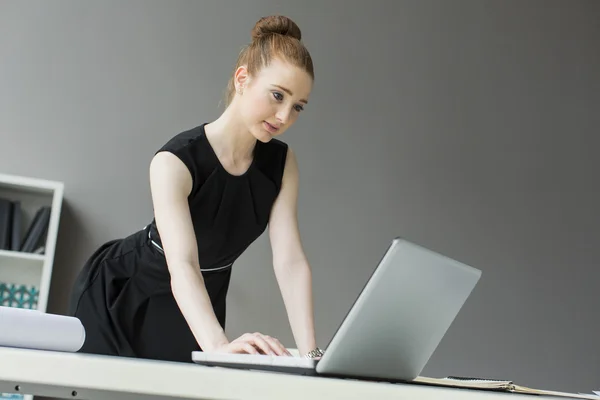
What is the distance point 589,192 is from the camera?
439 centimetres

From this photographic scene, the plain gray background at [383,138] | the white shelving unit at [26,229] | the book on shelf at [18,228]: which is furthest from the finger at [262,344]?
the plain gray background at [383,138]

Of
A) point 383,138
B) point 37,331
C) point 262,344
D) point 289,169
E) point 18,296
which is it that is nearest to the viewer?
point 37,331

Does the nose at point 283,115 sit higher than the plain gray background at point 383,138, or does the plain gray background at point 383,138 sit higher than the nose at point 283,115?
the plain gray background at point 383,138

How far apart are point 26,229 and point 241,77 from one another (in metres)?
1.84

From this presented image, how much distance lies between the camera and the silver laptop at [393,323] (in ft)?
2.46

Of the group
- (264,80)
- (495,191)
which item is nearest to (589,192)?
(495,191)

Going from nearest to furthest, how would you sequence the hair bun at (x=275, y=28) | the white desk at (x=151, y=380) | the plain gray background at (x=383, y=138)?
the white desk at (x=151, y=380), the hair bun at (x=275, y=28), the plain gray background at (x=383, y=138)

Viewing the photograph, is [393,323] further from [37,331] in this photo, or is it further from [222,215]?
[222,215]

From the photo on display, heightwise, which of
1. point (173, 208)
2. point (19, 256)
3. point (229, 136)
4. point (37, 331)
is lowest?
point (37, 331)

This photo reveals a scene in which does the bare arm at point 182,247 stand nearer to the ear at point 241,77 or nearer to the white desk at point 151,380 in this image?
the ear at point 241,77

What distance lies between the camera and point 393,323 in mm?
827

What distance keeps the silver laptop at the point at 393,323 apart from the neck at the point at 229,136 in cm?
93

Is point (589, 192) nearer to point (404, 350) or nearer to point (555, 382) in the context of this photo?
point (555, 382)

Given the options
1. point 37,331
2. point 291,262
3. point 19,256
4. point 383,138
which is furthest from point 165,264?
point 383,138
